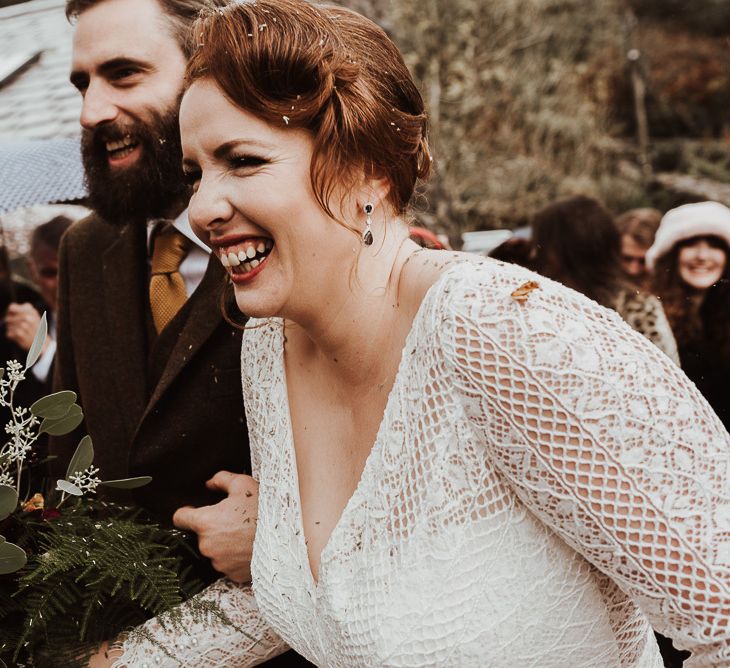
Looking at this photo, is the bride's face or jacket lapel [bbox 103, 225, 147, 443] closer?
the bride's face

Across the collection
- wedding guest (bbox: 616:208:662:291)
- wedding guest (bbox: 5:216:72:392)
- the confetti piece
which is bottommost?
wedding guest (bbox: 5:216:72:392)

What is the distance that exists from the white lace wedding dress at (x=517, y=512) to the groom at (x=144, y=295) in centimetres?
46

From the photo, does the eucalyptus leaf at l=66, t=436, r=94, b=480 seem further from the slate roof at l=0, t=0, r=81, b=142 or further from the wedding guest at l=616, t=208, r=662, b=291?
the wedding guest at l=616, t=208, r=662, b=291

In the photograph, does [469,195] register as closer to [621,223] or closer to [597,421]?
[621,223]

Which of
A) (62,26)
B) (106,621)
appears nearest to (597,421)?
(106,621)

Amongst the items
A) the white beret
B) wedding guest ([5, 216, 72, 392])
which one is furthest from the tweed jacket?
the white beret

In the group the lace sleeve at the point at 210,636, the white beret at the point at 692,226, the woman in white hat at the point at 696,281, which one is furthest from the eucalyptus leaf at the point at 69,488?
the white beret at the point at 692,226

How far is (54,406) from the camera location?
168 cm

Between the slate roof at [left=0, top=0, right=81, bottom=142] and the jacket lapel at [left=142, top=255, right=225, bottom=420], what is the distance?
7.05 feet

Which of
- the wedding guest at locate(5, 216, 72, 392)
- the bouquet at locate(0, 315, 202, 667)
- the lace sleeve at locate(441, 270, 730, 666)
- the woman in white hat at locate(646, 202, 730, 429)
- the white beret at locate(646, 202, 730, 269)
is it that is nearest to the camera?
the lace sleeve at locate(441, 270, 730, 666)

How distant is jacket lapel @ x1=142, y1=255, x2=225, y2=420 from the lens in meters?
2.33

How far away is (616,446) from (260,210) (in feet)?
2.46

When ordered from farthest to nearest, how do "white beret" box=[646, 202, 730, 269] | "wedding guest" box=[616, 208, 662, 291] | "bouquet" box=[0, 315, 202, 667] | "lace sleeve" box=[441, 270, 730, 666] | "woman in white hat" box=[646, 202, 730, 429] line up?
"wedding guest" box=[616, 208, 662, 291], "white beret" box=[646, 202, 730, 269], "woman in white hat" box=[646, 202, 730, 429], "bouquet" box=[0, 315, 202, 667], "lace sleeve" box=[441, 270, 730, 666]

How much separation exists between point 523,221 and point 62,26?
12203 millimetres
